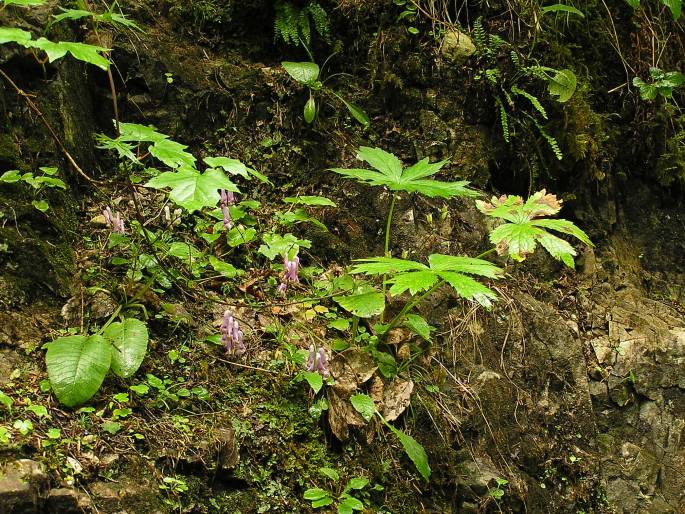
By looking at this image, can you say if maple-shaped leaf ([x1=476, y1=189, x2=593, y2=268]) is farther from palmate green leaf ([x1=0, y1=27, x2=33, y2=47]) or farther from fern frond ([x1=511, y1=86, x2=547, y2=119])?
palmate green leaf ([x1=0, y1=27, x2=33, y2=47])

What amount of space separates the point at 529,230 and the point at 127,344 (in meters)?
1.84

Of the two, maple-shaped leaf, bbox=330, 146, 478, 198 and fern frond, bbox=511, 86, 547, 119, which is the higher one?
maple-shaped leaf, bbox=330, 146, 478, 198

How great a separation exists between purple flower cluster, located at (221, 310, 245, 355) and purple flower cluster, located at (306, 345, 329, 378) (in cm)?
35

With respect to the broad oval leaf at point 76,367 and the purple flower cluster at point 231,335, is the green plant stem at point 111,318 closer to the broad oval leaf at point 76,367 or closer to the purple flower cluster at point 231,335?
the broad oval leaf at point 76,367

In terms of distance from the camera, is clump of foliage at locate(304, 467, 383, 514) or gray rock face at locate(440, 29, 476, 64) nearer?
clump of foliage at locate(304, 467, 383, 514)

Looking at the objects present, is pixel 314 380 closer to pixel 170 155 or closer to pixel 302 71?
pixel 170 155

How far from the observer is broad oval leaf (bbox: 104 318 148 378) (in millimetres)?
2604

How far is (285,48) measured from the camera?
4516mm

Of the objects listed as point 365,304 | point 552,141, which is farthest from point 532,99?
point 365,304

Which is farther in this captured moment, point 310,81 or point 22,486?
point 310,81

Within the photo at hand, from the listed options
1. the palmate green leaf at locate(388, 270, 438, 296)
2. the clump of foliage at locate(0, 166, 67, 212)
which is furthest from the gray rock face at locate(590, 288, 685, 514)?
the clump of foliage at locate(0, 166, 67, 212)

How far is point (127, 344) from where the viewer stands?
8.71 ft

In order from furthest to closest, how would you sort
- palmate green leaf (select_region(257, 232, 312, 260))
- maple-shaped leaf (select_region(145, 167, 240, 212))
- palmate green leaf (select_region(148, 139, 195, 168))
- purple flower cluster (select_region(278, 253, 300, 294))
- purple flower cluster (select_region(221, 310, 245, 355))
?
palmate green leaf (select_region(257, 232, 312, 260))
purple flower cluster (select_region(278, 253, 300, 294))
purple flower cluster (select_region(221, 310, 245, 355))
palmate green leaf (select_region(148, 139, 195, 168))
maple-shaped leaf (select_region(145, 167, 240, 212))

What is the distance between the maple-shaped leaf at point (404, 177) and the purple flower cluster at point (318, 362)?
917 millimetres
